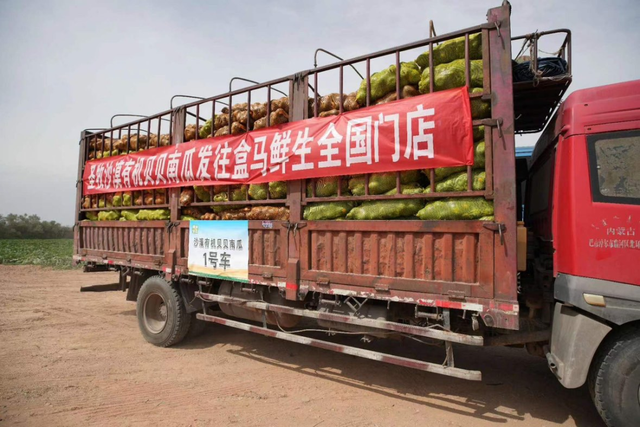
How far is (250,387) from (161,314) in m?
2.49

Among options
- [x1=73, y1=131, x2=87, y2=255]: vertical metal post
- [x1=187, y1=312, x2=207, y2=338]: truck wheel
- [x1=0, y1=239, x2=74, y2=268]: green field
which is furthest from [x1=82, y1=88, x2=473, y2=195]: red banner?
[x1=0, y1=239, x2=74, y2=268]: green field

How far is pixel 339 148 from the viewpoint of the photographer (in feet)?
12.8

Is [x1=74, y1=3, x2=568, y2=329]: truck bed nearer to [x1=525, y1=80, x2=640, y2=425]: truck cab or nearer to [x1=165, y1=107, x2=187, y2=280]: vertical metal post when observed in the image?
[x1=525, y1=80, x2=640, y2=425]: truck cab

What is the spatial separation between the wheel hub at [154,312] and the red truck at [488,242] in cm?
104

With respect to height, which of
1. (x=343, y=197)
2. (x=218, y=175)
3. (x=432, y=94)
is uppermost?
(x=432, y=94)

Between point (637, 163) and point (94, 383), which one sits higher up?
point (637, 163)

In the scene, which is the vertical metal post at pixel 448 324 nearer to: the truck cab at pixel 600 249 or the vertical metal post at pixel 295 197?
the truck cab at pixel 600 249

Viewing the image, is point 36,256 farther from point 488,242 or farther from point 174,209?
point 488,242

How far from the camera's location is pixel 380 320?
12.0 ft

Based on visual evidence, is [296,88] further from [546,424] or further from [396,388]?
[546,424]

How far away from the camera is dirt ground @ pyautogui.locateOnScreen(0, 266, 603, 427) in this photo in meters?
3.51

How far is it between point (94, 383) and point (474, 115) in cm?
471

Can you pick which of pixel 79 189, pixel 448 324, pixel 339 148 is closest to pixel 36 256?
pixel 79 189

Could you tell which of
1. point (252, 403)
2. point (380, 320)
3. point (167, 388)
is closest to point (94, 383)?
point (167, 388)
